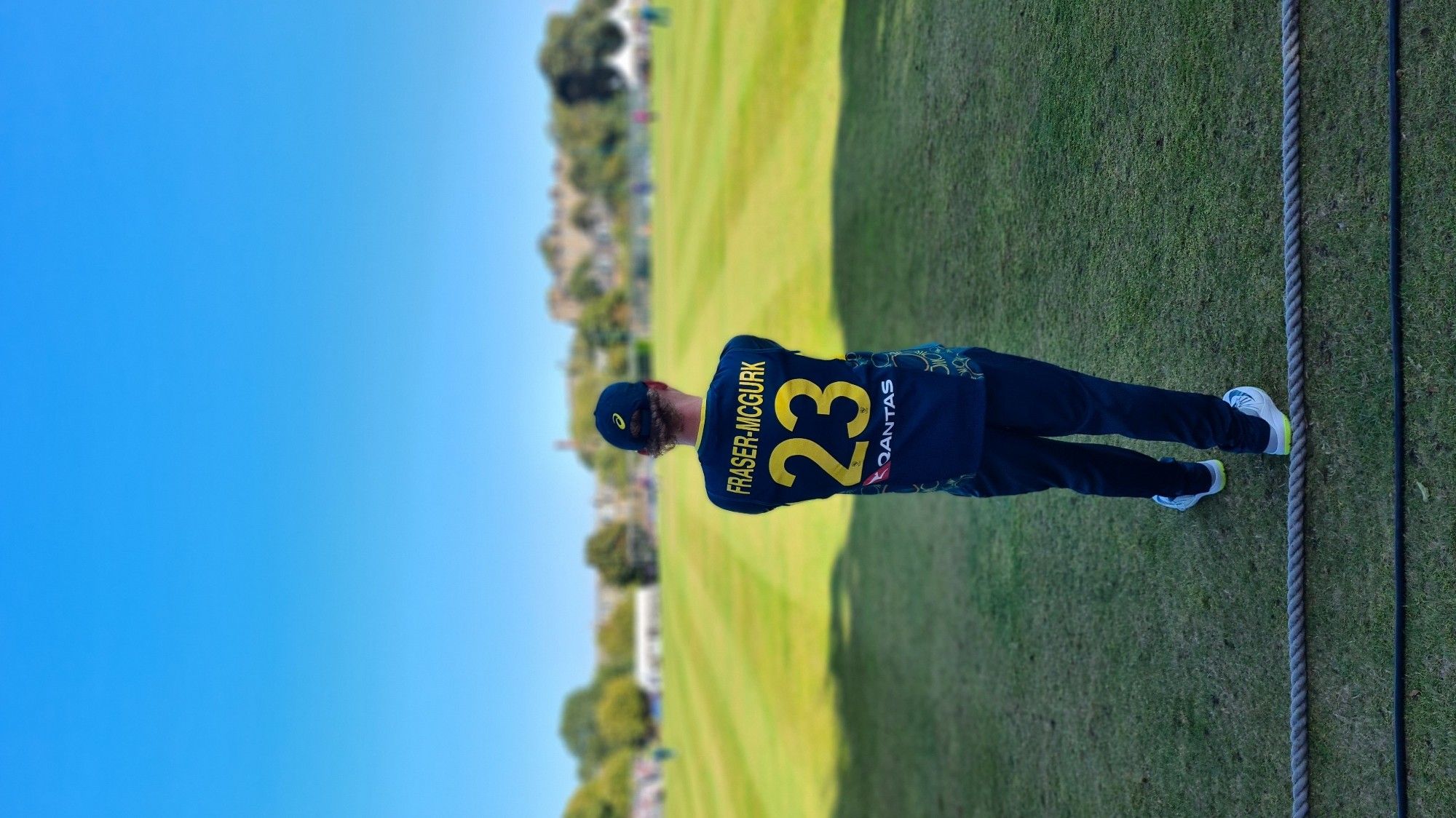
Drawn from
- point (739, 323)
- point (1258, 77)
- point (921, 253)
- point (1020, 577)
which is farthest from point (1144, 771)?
point (739, 323)

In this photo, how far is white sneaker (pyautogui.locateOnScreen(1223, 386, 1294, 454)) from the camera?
10.3 ft

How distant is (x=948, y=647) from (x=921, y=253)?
2.84 m

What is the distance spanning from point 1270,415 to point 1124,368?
98 cm

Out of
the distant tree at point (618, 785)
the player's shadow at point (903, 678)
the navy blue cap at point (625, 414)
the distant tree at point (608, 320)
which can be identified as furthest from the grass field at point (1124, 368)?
the distant tree at point (608, 320)

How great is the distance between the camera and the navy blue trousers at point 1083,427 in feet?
10.2

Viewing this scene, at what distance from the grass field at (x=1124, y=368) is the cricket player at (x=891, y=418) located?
0.43 metres

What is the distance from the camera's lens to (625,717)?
35.6m

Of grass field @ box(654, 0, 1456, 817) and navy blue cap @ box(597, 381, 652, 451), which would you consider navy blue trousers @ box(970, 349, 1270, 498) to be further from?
navy blue cap @ box(597, 381, 652, 451)

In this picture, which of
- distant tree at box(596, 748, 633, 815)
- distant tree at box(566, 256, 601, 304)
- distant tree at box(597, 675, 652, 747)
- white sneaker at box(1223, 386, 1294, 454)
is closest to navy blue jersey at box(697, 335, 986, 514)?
white sneaker at box(1223, 386, 1294, 454)

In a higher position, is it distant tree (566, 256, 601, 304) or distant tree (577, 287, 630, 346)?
distant tree (566, 256, 601, 304)

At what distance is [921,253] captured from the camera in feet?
22.2

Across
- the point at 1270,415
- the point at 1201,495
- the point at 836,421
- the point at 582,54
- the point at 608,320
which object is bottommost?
the point at 1201,495

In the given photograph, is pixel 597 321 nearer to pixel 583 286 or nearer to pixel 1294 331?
pixel 583 286

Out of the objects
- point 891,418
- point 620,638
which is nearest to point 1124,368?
point 891,418
